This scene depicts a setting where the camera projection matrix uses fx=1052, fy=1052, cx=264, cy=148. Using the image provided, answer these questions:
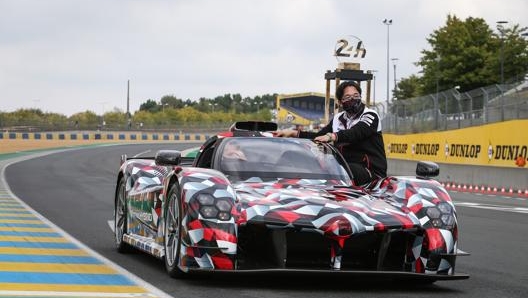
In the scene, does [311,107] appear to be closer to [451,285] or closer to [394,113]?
[394,113]

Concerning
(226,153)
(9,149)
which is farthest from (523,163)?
(9,149)

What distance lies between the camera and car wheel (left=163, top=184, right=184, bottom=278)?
791 centimetres

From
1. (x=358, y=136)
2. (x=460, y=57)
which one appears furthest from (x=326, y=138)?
(x=460, y=57)

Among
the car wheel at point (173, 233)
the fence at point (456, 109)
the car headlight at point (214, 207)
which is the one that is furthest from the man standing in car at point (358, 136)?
the fence at point (456, 109)

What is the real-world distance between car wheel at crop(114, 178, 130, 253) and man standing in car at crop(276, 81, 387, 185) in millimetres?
1934

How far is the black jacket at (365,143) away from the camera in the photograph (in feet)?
32.2

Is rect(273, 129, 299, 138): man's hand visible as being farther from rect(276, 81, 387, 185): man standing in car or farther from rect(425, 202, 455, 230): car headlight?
rect(425, 202, 455, 230): car headlight

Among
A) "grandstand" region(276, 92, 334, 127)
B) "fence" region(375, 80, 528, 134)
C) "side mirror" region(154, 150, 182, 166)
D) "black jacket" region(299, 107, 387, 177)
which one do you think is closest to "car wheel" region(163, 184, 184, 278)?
"side mirror" region(154, 150, 182, 166)

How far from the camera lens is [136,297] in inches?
277

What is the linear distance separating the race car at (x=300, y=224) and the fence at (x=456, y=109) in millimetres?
24667

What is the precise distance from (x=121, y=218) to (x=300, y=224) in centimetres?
389

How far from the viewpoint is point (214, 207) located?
7.60m

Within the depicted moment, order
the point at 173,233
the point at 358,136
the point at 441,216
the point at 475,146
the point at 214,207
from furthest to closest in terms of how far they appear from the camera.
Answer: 1. the point at 475,146
2. the point at 358,136
3. the point at 173,233
4. the point at 441,216
5. the point at 214,207

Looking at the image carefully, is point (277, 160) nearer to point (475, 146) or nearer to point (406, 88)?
point (475, 146)
